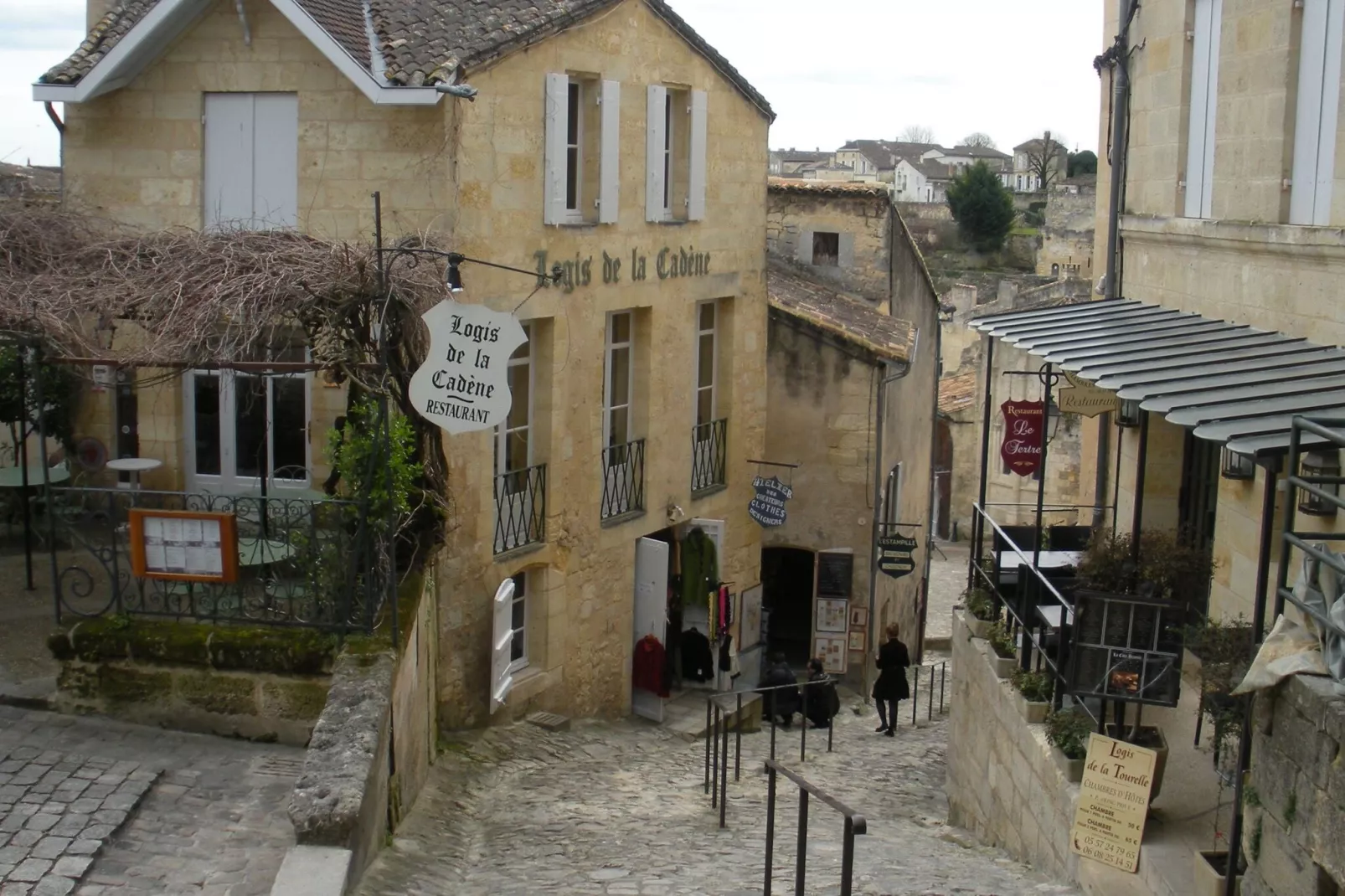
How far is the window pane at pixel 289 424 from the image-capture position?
12922 millimetres

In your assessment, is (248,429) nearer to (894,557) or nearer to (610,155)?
(610,155)

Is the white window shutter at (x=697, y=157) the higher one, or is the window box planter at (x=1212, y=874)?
the white window shutter at (x=697, y=157)

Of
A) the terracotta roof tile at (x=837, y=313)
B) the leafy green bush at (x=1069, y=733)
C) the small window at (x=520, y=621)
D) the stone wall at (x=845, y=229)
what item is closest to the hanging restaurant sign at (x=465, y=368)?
the leafy green bush at (x=1069, y=733)

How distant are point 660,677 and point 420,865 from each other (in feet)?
23.1

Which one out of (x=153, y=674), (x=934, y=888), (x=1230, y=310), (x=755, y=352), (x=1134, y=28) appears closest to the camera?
(x=934, y=888)

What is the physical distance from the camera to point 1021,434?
13.8m

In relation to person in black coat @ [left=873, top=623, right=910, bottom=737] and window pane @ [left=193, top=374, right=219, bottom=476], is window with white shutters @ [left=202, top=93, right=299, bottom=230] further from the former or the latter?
person in black coat @ [left=873, top=623, right=910, bottom=737]

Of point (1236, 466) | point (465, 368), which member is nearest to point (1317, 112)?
point (1236, 466)

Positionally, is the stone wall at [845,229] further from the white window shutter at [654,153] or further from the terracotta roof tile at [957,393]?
the terracotta roof tile at [957,393]

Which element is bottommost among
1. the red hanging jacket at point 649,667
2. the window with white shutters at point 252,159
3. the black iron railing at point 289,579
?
the red hanging jacket at point 649,667

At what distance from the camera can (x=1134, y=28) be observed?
1291cm

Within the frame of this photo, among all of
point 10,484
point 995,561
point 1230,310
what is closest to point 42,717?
point 10,484

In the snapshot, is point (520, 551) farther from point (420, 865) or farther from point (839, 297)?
point (839, 297)

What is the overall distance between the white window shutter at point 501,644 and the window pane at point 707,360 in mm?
4550
